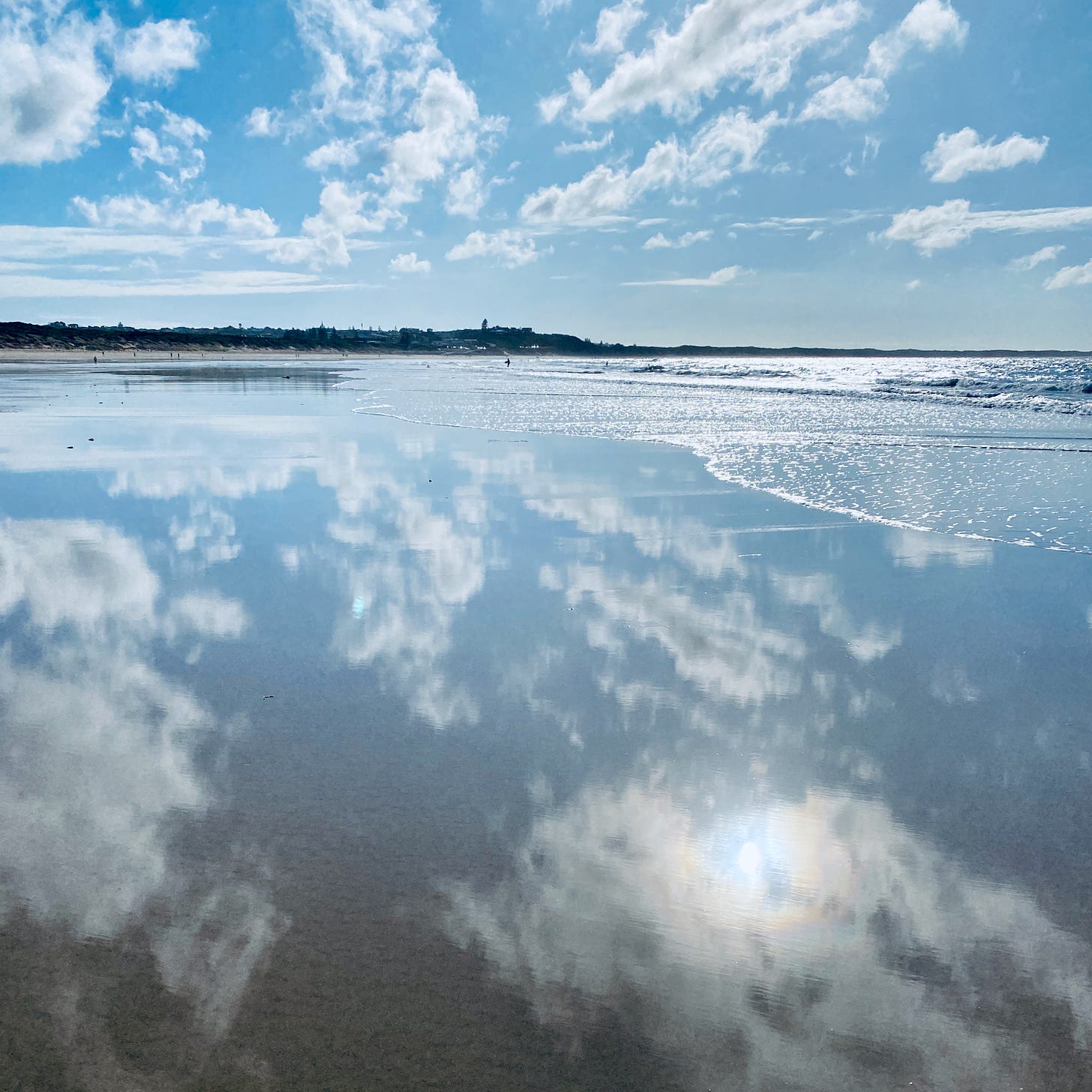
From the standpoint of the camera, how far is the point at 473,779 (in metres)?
3.66

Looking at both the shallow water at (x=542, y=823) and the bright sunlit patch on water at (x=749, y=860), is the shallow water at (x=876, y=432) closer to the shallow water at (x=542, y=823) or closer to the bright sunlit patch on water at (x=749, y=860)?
the shallow water at (x=542, y=823)

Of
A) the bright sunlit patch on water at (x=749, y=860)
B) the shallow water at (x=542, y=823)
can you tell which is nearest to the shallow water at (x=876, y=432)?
the shallow water at (x=542, y=823)

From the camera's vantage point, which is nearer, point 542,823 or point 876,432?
point 542,823

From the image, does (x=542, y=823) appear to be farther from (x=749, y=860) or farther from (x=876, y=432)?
(x=876, y=432)

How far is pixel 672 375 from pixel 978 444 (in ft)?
171

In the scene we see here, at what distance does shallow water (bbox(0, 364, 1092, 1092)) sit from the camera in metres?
2.35

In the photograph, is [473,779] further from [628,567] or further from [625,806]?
[628,567]

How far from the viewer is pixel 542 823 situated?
11.0 feet

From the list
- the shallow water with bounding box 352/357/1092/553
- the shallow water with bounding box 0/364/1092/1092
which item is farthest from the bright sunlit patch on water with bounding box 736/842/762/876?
the shallow water with bounding box 352/357/1092/553

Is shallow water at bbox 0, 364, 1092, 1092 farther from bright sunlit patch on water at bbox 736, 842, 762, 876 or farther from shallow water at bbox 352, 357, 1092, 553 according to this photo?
shallow water at bbox 352, 357, 1092, 553

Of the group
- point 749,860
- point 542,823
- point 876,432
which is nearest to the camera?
point 749,860

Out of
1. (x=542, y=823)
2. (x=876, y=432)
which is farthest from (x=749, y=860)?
(x=876, y=432)

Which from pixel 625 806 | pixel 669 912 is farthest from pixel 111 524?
pixel 669 912

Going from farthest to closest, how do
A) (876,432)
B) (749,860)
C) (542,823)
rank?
(876,432), (542,823), (749,860)
